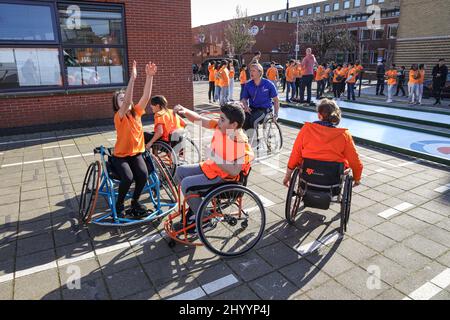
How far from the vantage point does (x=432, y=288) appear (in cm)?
273

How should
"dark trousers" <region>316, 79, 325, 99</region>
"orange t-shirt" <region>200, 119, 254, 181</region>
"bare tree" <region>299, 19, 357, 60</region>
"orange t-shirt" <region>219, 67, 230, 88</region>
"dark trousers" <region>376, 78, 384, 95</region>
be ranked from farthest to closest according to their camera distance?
"bare tree" <region>299, 19, 357, 60</region>
"dark trousers" <region>376, 78, 384, 95</region>
"dark trousers" <region>316, 79, 325, 99</region>
"orange t-shirt" <region>219, 67, 230, 88</region>
"orange t-shirt" <region>200, 119, 254, 181</region>

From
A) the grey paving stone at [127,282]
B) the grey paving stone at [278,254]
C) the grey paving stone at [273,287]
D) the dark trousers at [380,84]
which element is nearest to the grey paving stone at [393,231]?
the grey paving stone at [278,254]

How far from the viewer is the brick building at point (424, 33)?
18.2 meters

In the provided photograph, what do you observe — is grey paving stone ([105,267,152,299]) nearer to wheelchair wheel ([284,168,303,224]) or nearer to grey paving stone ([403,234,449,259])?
wheelchair wheel ([284,168,303,224])

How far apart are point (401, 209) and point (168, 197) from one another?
10.3ft

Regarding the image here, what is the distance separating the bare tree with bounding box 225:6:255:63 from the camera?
131ft

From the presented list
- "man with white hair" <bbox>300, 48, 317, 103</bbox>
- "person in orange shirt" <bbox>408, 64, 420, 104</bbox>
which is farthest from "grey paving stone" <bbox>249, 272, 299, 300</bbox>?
"person in orange shirt" <bbox>408, 64, 420, 104</bbox>

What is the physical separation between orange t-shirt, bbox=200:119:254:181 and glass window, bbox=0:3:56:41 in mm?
7461

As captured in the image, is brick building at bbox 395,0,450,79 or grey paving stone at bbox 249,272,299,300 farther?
brick building at bbox 395,0,450,79

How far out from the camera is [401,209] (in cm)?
417

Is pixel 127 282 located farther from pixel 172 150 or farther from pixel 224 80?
pixel 224 80

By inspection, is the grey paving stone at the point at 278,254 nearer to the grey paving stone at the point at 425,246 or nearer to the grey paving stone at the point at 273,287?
the grey paving stone at the point at 273,287

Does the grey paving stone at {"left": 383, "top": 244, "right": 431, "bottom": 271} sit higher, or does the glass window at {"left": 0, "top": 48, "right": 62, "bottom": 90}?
the glass window at {"left": 0, "top": 48, "right": 62, "bottom": 90}
